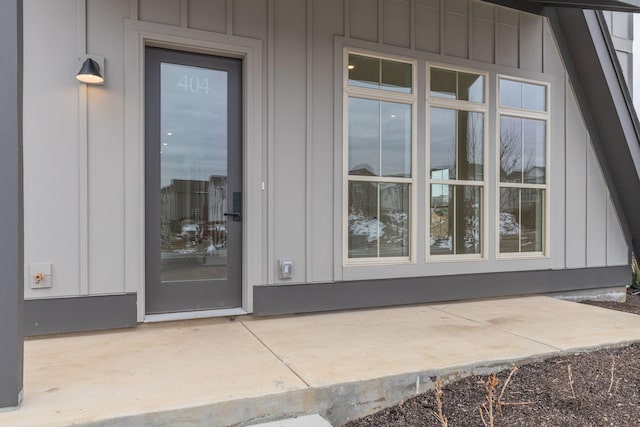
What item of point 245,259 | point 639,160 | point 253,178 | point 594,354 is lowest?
point 594,354

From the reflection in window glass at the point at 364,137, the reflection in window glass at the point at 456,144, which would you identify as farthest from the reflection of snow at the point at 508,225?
the reflection in window glass at the point at 364,137

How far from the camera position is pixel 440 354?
2836mm

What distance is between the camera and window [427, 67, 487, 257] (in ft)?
14.8

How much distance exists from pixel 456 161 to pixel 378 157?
3.31 feet

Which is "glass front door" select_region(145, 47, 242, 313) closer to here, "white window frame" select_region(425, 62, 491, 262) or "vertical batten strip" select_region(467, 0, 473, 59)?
"white window frame" select_region(425, 62, 491, 262)

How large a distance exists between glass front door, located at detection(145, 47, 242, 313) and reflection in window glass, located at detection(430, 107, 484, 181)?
2.13 metres

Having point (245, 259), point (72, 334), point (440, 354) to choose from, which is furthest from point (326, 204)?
point (72, 334)

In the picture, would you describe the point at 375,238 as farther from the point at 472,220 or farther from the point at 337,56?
the point at 337,56

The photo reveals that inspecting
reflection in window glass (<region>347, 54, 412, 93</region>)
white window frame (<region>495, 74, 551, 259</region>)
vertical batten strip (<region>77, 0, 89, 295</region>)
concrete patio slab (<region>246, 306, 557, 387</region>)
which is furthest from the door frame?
white window frame (<region>495, 74, 551, 259</region>)

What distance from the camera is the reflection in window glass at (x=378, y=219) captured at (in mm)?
4164

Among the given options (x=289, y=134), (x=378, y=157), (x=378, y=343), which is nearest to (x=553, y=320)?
(x=378, y=343)

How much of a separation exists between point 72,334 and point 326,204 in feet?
7.69

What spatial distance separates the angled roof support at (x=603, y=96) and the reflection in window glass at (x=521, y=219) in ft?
4.00

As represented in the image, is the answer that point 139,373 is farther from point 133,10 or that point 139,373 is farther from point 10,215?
point 133,10
